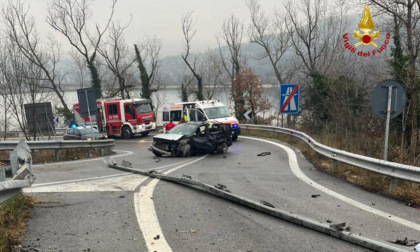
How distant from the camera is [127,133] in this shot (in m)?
28.3

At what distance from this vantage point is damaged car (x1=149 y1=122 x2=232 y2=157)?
1419cm

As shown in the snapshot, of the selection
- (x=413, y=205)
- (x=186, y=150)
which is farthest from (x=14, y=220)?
(x=186, y=150)

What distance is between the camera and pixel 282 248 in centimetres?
372

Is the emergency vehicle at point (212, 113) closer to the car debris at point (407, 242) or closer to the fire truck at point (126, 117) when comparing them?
the fire truck at point (126, 117)

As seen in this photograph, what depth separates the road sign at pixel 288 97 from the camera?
622 inches

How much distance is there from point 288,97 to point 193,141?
193 inches

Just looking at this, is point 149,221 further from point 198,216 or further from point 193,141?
point 193,141

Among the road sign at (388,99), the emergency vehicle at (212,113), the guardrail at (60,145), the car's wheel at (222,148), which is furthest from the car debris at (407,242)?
the emergency vehicle at (212,113)

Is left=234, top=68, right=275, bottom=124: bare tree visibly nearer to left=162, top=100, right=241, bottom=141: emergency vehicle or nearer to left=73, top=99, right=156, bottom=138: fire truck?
left=73, top=99, right=156, bottom=138: fire truck

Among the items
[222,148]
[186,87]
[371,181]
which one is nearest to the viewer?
[371,181]

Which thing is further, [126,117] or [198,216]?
[126,117]

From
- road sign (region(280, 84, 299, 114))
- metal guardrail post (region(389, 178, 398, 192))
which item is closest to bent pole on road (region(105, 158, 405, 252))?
metal guardrail post (region(389, 178, 398, 192))

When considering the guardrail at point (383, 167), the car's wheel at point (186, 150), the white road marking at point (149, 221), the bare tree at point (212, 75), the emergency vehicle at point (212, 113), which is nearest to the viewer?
the white road marking at point (149, 221)

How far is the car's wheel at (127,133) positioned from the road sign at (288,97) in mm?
15478
